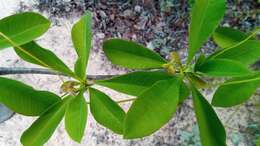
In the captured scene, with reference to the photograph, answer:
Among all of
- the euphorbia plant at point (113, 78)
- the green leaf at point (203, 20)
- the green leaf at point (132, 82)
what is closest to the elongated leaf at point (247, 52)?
the euphorbia plant at point (113, 78)

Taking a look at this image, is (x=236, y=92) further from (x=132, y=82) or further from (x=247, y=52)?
(x=132, y=82)

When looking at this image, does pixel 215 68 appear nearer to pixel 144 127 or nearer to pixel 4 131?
pixel 144 127

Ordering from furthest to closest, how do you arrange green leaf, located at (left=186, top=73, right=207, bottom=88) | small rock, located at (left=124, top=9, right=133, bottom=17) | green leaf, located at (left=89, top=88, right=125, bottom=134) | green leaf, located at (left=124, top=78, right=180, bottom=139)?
1. small rock, located at (left=124, top=9, right=133, bottom=17)
2. green leaf, located at (left=89, top=88, right=125, bottom=134)
3. green leaf, located at (left=186, top=73, right=207, bottom=88)
4. green leaf, located at (left=124, top=78, right=180, bottom=139)

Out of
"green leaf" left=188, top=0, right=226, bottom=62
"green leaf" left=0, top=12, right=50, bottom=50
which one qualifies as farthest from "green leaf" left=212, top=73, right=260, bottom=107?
"green leaf" left=0, top=12, right=50, bottom=50

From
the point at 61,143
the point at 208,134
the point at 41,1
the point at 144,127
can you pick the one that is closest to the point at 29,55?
the point at 144,127

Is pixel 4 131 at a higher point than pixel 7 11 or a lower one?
lower

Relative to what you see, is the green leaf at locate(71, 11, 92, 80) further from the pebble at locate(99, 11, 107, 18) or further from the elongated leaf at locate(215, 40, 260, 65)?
the pebble at locate(99, 11, 107, 18)

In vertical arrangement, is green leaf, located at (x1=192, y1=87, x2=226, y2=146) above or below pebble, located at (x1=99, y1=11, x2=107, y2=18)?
above
